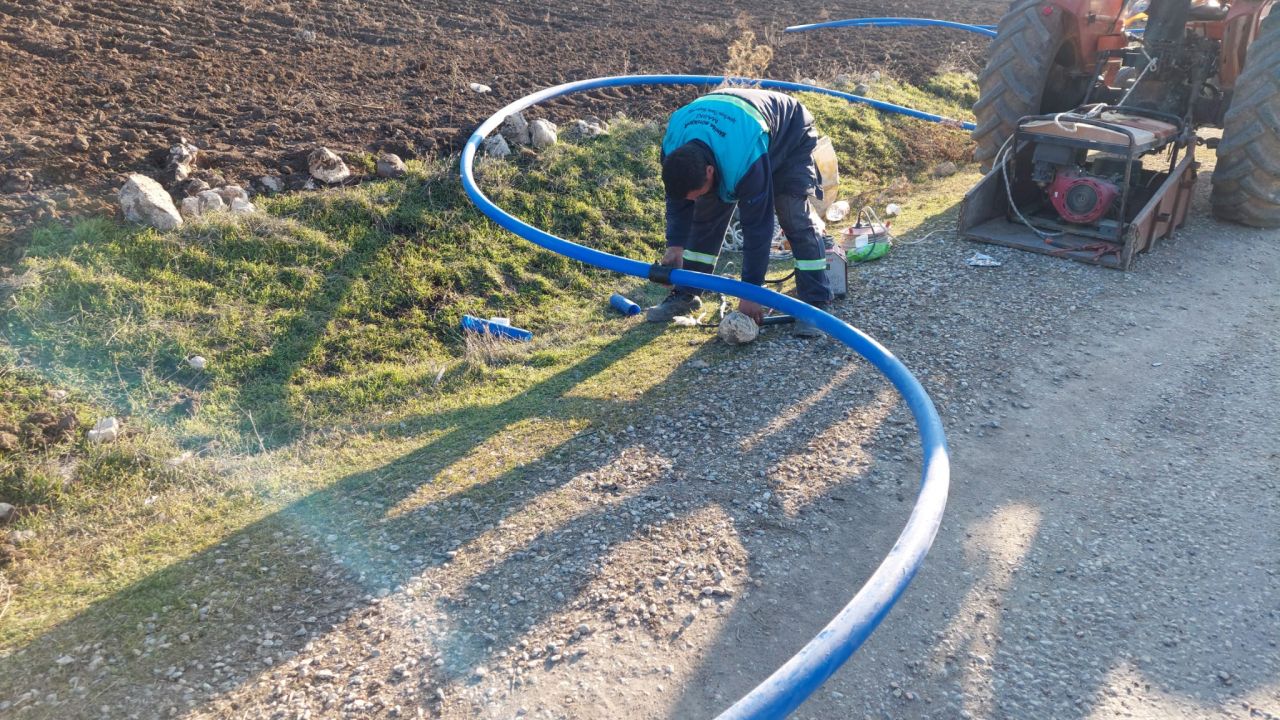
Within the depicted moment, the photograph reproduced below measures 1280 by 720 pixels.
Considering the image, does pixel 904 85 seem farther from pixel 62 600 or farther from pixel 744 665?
pixel 62 600

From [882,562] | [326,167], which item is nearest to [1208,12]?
[882,562]

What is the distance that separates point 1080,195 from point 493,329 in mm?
4265

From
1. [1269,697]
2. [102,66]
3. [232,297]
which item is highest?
[102,66]

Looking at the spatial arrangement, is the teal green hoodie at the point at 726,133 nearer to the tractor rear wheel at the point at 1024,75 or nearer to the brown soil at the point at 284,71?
the brown soil at the point at 284,71

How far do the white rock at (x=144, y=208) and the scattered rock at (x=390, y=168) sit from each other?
1.50 m

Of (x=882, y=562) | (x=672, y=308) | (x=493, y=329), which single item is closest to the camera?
(x=882, y=562)

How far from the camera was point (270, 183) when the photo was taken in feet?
20.4

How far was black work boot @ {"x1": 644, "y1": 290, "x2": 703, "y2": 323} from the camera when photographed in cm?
589

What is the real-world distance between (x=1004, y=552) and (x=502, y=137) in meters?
5.23

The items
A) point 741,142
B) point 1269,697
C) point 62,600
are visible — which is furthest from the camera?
point 741,142

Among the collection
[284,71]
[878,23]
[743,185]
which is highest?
[284,71]

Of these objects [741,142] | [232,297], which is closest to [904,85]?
[741,142]

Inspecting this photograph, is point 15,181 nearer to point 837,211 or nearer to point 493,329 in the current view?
point 493,329

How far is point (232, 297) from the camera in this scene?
5445 mm
